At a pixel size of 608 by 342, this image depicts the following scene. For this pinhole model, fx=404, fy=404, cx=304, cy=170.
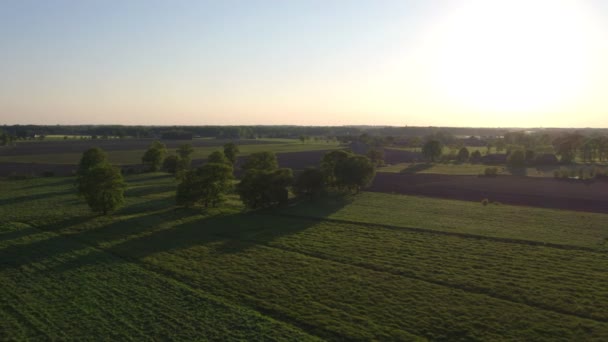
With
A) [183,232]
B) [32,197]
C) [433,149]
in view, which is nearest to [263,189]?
[183,232]

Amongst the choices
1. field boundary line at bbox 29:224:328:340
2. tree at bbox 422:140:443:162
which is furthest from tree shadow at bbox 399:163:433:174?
field boundary line at bbox 29:224:328:340

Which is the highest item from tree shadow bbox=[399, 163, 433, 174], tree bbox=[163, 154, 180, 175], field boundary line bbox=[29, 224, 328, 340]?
tree bbox=[163, 154, 180, 175]

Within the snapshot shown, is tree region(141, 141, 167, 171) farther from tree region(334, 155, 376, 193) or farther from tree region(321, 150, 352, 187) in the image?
tree region(334, 155, 376, 193)

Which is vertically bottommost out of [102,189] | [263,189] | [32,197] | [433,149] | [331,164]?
[32,197]

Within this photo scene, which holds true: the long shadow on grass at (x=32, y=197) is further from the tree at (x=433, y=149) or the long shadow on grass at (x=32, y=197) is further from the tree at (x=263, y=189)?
the tree at (x=433, y=149)

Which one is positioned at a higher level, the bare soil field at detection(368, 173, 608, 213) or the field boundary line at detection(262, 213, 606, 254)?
the bare soil field at detection(368, 173, 608, 213)

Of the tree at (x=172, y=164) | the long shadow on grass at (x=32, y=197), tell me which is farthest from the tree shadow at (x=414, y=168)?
the long shadow on grass at (x=32, y=197)

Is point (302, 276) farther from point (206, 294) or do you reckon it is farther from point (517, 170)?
point (517, 170)
